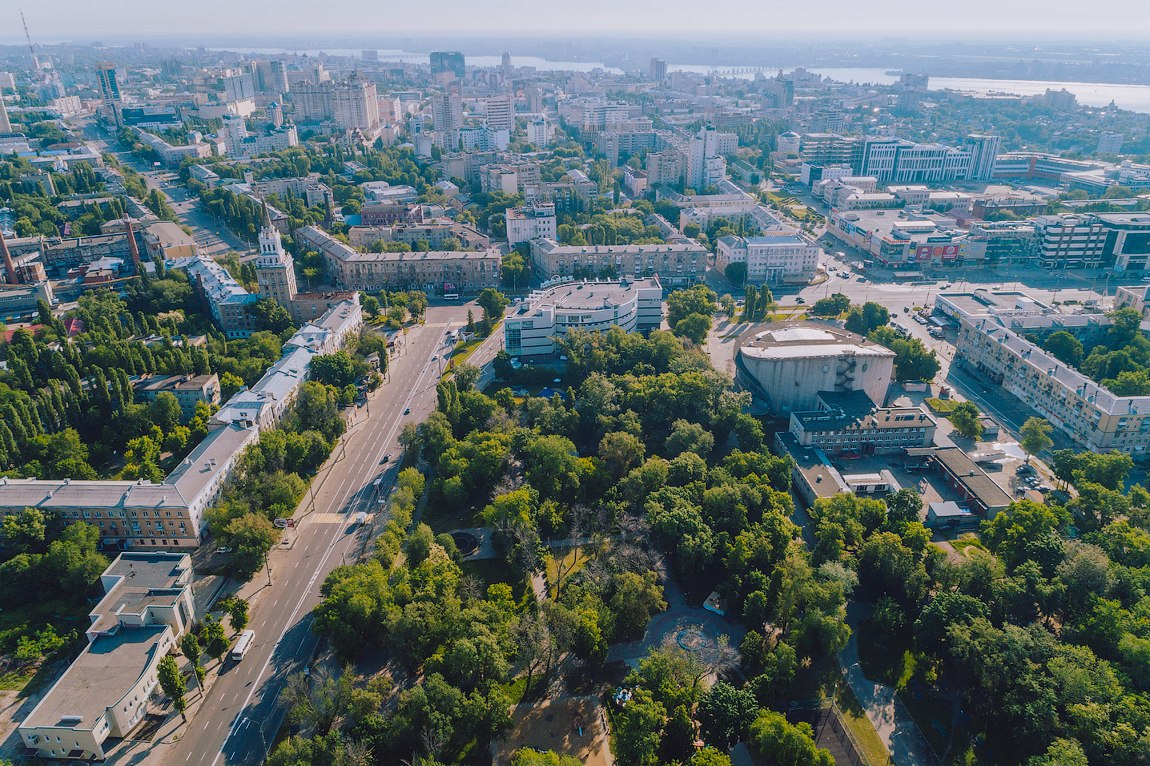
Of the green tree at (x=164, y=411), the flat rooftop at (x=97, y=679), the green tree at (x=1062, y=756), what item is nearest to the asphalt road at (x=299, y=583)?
the flat rooftop at (x=97, y=679)

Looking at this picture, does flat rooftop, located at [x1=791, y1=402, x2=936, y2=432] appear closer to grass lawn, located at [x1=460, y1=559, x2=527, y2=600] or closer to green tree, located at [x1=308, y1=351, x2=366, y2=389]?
grass lawn, located at [x1=460, y1=559, x2=527, y2=600]

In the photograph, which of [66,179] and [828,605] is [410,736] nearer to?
[828,605]

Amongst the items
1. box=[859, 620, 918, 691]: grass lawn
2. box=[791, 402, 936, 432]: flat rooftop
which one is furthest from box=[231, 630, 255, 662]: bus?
box=[791, 402, 936, 432]: flat rooftop

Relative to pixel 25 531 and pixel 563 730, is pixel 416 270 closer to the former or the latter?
pixel 25 531

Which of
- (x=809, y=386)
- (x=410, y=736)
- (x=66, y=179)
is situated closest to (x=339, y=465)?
(x=410, y=736)

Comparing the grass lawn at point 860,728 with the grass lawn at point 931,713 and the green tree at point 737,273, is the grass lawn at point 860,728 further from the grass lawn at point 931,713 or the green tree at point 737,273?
the green tree at point 737,273

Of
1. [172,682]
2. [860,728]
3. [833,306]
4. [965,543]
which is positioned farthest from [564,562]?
[833,306]

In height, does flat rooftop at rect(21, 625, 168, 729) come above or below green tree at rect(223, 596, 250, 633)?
above
